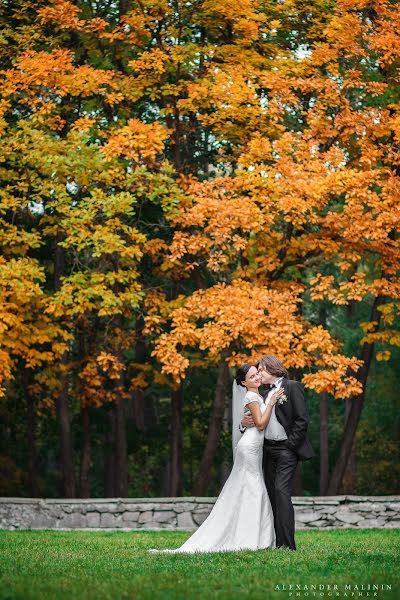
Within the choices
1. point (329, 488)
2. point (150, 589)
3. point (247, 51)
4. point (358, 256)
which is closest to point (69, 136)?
point (247, 51)

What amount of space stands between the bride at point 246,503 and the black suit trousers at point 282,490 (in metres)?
0.11

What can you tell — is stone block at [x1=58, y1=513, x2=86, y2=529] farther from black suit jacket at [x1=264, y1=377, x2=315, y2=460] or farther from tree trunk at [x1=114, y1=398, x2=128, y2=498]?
black suit jacket at [x1=264, y1=377, x2=315, y2=460]

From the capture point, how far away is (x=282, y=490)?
9.67 m

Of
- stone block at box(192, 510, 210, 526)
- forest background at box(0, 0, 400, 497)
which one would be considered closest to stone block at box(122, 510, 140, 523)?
stone block at box(192, 510, 210, 526)

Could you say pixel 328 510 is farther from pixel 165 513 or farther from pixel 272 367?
pixel 272 367

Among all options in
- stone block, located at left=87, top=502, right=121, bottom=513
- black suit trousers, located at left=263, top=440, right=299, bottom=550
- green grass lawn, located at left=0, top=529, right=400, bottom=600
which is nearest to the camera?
green grass lawn, located at left=0, top=529, right=400, bottom=600

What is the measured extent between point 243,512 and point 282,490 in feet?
1.52

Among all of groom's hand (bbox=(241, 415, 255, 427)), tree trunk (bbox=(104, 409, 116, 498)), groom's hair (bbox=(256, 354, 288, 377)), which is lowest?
tree trunk (bbox=(104, 409, 116, 498))

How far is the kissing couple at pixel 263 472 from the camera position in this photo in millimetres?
9695

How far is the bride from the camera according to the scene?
9711 mm

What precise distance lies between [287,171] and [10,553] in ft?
28.4

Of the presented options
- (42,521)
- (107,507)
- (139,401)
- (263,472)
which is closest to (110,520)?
(107,507)

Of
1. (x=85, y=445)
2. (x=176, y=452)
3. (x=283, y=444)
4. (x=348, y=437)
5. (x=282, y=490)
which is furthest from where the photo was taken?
(x=85, y=445)

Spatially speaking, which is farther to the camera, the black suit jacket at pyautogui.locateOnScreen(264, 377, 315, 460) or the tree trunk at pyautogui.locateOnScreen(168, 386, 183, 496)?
the tree trunk at pyautogui.locateOnScreen(168, 386, 183, 496)
